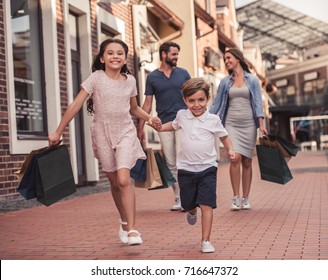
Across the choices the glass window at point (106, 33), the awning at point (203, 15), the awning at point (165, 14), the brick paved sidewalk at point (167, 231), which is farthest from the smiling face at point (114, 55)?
the awning at point (203, 15)

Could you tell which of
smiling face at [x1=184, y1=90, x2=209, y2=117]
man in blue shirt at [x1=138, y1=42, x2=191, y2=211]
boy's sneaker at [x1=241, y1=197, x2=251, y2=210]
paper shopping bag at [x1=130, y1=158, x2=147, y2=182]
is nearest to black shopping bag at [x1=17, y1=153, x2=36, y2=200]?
smiling face at [x1=184, y1=90, x2=209, y2=117]

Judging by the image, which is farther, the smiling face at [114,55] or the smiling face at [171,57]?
the smiling face at [171,57]

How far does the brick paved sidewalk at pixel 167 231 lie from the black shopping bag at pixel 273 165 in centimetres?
28

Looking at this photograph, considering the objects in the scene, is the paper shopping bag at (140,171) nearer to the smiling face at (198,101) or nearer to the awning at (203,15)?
the smiling face at (198,101)

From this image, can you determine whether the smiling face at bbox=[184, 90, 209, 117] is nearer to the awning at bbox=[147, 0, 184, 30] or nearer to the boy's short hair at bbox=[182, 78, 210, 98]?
the boy's short hair at bbox=[182, 78, 210, 98]

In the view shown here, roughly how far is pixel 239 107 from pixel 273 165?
0.63 metres

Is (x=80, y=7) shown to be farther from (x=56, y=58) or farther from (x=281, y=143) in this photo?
(x=281, y=143)

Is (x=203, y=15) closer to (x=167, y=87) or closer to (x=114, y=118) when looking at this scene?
(x=167, y=87)

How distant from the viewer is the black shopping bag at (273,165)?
6418mm

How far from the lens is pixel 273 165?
648cm

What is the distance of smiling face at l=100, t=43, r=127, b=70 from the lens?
165 inches

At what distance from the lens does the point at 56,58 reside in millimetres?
8984

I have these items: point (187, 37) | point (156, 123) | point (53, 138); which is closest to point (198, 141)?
point (156, 123)
